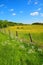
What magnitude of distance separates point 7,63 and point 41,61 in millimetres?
1771

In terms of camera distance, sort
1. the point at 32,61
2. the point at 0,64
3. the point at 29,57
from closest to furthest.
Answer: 1. the point at 0,64
2. the point at 32,61
3. the point at 29,57

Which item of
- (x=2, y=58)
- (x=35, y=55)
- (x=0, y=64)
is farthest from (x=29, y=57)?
(x=0, y=64)

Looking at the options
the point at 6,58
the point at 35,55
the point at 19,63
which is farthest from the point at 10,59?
the point at 35,55

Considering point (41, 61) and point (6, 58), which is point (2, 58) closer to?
point (6, 58)

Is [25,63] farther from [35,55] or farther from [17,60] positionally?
[35,55]

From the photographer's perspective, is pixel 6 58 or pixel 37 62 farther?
pixel 6 58

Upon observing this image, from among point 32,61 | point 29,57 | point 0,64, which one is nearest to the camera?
point 0,64

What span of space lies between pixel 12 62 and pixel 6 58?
0.96 meters

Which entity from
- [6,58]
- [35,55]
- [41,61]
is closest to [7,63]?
[6,58]

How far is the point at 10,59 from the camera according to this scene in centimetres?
1133

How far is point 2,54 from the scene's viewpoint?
1263 cm

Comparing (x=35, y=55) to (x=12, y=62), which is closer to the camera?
(x=12, y=62)

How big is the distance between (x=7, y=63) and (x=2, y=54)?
217cm

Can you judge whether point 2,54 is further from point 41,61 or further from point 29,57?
point 41,61
